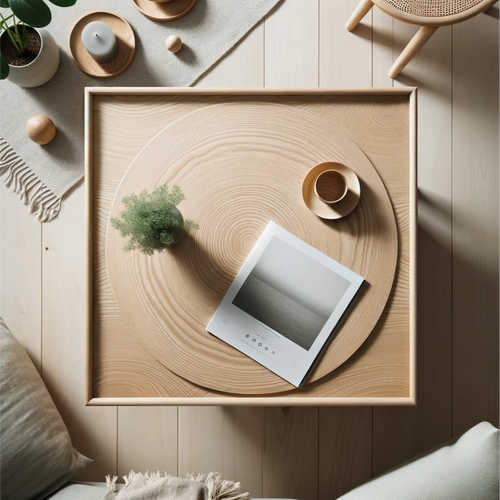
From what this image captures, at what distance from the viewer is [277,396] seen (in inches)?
36.1

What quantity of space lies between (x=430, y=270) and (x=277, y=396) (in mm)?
739

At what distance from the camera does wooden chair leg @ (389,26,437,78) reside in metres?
1.15

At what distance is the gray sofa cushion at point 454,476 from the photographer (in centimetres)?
75

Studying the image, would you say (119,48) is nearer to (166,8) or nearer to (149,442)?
(166,8)

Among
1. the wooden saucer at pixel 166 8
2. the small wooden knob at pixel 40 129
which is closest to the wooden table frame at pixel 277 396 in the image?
the small wooden knob at pixel 40 129

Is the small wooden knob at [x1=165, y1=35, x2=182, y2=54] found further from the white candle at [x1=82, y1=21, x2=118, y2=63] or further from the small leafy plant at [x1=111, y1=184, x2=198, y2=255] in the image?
the small leafy plant at [x1=111, y1=184, x2=198, y2=255]

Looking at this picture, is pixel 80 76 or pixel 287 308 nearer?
pixel 287 308

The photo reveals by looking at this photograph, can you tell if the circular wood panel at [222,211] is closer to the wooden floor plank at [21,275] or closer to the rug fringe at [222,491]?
the rug fringe at [222,491]

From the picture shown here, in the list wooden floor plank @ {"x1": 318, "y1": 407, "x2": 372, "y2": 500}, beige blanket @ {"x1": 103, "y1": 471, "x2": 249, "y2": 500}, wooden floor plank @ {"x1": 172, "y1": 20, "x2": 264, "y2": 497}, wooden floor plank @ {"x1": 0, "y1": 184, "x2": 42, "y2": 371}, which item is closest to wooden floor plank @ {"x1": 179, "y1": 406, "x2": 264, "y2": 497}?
wooden floor plank @ {"x1": 172, "y1": 20, "x2": 264, "y2": 497}

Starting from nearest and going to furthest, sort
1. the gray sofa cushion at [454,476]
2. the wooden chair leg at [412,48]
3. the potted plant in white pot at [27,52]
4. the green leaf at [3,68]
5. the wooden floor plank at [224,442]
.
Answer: the gray sofa cushion at [454,476] < the green leaf at [3,68] < the wooden chair leg at [412,48] < the potted plant in white pot at [27,52] < the wooden floor plank at [224,442]

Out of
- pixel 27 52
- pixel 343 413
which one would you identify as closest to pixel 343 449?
pixel 343 413

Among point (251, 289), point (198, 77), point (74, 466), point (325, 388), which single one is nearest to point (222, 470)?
point (74, 466)

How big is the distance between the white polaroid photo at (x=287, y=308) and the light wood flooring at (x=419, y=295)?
1.76 ft

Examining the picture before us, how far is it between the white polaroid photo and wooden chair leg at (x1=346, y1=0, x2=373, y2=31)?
81 centimetres
